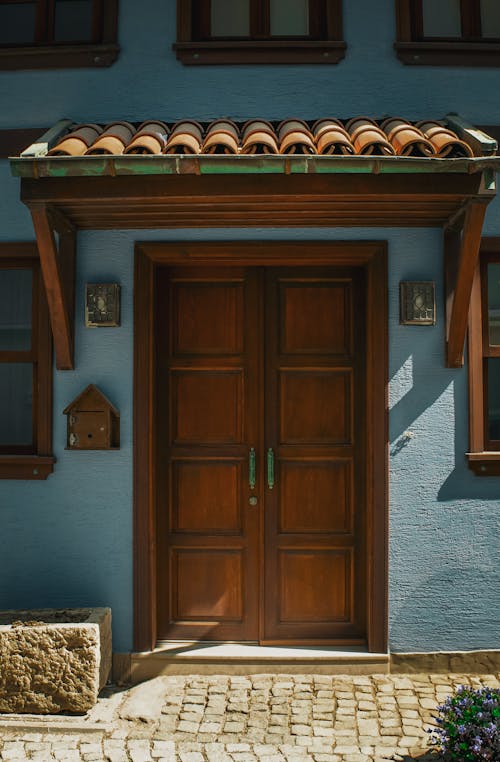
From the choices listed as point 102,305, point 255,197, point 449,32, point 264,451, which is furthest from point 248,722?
point 449,32

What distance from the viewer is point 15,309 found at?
183 inches

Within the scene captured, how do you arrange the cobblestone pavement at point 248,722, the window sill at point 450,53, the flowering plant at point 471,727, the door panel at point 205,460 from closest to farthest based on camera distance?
the flowering plant at point 471,727, the cobblestone pavement at point 248,722, the window sill at point 450,53, the door panel at point 205,460

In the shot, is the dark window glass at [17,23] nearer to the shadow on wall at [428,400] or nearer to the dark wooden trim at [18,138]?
the dark wooden trim at [18,138]

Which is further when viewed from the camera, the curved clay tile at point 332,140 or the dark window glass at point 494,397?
the dark window glass at point 494,397

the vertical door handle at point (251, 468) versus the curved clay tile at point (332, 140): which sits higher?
the curved clay tile at point (332, 140)

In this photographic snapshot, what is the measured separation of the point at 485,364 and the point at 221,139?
7.33ft

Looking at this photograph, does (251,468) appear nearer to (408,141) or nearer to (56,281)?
(56,281)

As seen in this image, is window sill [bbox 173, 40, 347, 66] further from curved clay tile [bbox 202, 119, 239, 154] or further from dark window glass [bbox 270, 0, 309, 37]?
curved clay tile [bbox 202, 119, 239, 154]

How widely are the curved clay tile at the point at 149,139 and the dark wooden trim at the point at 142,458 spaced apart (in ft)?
Result: 2.41

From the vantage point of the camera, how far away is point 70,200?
12.0 feet

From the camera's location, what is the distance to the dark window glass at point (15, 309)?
4637mm

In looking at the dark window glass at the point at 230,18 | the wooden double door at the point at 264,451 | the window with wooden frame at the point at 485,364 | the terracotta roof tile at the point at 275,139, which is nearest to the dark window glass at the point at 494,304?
the window with wooden frame at the point at 485,364

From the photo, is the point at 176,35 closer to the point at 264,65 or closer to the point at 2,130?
the point at 264,65

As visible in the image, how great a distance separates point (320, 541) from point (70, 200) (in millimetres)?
2665
